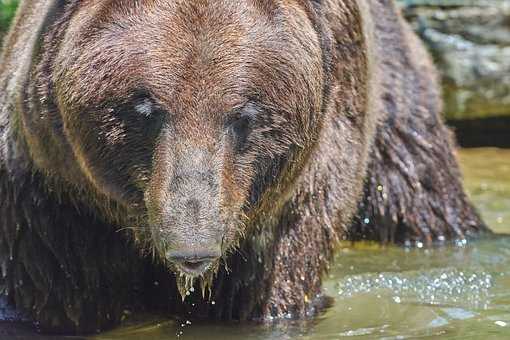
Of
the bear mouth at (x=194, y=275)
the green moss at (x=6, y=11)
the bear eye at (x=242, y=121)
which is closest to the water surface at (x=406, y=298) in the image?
the bear mouth at (x=194, y=275)

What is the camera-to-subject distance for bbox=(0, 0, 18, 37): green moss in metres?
8.32

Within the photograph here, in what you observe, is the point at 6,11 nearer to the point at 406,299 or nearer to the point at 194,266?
the point at 406,299

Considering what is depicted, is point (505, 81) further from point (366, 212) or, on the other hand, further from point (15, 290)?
point (15, 290)

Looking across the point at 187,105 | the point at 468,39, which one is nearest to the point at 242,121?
the point at 187,105

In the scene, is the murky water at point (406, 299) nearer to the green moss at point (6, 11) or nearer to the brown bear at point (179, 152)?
the brown bear at point (179, 152)

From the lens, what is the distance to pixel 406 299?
6582 mm

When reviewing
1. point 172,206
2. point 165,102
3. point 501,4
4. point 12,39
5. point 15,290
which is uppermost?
point 501,4

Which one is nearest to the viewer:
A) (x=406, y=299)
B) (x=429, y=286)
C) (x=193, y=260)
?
(x=193, y=260)

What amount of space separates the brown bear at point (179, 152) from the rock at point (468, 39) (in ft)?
9.70

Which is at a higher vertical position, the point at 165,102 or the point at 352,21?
the point at 352,21

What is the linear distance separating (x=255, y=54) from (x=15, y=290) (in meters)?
1.64

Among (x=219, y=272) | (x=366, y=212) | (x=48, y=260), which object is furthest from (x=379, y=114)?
(x=48, y=260)

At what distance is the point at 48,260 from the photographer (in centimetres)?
575

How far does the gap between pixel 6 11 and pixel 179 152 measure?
12.8ft
